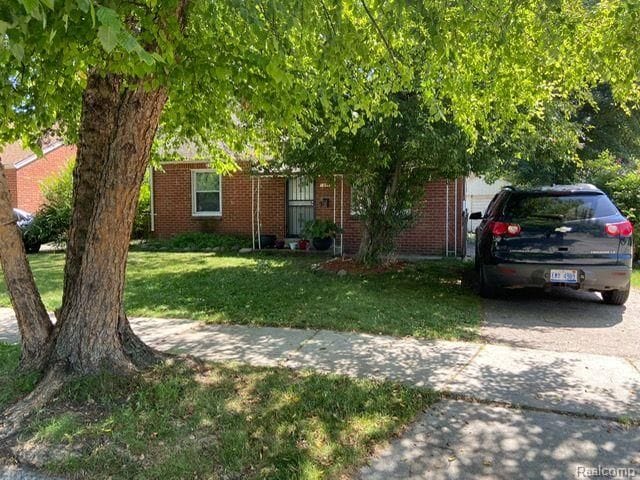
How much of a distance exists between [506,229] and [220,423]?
4843mm

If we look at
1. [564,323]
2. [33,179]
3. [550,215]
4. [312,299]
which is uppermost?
[33,179]

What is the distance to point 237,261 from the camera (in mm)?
12617

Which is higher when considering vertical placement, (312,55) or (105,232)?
(312,55)

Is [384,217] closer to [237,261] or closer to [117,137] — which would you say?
[237,261]

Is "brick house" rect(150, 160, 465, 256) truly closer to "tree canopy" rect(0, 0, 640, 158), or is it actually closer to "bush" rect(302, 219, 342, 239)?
"bush" rect(302, 219, 342, 239)

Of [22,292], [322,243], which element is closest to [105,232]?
[22,292]

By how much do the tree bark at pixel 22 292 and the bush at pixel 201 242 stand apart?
10.9 meters

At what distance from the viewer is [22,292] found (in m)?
4.32

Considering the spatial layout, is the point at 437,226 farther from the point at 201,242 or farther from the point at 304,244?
the point at 201,242

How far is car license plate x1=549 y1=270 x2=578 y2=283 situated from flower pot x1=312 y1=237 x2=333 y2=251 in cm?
800

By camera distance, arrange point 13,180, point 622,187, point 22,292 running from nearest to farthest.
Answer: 1. point 22,292
2. point 622,187
3. point 13,180

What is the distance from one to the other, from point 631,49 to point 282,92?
10.2ft

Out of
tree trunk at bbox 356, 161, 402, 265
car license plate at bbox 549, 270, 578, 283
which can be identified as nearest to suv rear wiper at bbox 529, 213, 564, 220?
car license plate at bbox 549, 270, 578, 283

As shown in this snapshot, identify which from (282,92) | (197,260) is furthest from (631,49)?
(197,260)
